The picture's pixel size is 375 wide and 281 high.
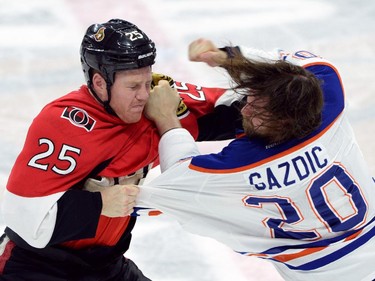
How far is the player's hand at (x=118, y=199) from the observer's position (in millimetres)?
2754

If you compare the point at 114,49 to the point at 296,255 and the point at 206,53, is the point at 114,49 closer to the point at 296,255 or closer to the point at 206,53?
the point at 206,53

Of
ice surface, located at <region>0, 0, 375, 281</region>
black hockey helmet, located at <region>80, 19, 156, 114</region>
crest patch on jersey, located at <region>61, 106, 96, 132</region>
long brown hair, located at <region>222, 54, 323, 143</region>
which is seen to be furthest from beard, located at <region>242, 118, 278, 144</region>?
ice surface, located at <region>0, 0, 375, 281</region>

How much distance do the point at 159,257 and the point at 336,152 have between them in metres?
1.51

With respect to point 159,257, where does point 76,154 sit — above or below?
above

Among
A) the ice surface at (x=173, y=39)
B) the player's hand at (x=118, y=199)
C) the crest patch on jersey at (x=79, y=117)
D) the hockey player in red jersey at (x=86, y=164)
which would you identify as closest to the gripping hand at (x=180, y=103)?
the hockey player in red jersey at (x=86, y=164)

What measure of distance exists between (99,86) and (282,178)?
68 centimetres

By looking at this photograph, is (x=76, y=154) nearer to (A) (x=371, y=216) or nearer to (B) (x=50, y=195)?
(B) (x=50, y=195)

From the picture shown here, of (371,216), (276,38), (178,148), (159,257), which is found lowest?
(159,257)

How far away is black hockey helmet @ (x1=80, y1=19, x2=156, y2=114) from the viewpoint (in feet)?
9.11

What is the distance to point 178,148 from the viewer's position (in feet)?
9.16

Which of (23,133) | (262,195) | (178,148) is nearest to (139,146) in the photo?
(178,148)

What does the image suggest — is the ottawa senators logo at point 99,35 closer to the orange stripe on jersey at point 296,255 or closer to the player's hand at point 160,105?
the player's hand at point 160,105

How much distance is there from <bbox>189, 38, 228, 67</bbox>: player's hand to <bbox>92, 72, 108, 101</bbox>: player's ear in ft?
1.37

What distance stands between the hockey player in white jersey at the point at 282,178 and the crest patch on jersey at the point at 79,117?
0.72 feet
